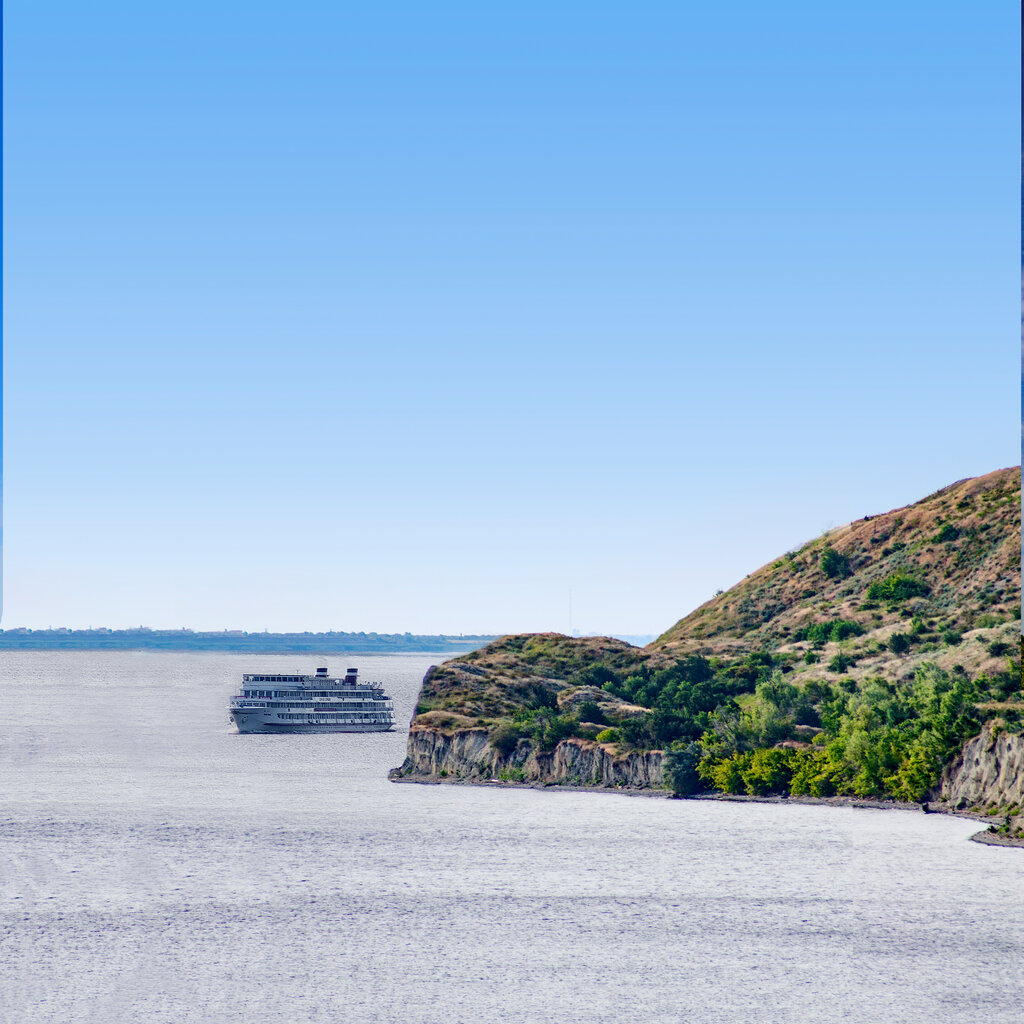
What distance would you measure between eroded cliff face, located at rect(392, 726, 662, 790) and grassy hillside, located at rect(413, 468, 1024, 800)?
114 cm

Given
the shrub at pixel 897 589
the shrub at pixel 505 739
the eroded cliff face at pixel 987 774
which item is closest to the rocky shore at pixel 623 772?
the eroded cliff face at pixel 987 774

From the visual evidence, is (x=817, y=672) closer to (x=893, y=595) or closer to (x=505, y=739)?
(x=893, y=595)

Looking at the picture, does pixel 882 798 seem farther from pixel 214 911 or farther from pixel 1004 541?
pixel 1004 541

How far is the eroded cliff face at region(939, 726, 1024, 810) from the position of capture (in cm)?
7306

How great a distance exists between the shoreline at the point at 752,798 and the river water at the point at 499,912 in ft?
4.91

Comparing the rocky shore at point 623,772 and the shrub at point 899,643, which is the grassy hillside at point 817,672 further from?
the rocky shore at point 623,772

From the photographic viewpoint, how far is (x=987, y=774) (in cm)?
7494

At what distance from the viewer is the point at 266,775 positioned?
115 metres

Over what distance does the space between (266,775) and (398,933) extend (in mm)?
68727

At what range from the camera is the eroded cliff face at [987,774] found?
7306 centimetres

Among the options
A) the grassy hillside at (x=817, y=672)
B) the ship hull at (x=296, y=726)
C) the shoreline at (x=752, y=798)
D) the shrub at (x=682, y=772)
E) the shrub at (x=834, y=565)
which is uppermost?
the shrub at (x=834, y=565)

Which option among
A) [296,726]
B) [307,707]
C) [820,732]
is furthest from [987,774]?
[307,707]

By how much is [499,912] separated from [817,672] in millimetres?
65797

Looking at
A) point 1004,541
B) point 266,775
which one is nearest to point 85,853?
point 266,775
